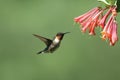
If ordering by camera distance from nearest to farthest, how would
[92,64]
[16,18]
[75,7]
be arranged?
[92,64]
[75,7]
[16,18]

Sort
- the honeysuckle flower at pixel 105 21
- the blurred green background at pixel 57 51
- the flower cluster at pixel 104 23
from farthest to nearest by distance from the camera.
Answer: the blurred green background at pixel 57 51 < the flower cluster at pixel 104 23 < the honeysuckle flower at pixel 105 21

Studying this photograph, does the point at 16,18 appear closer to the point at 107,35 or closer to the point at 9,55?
the point at 9,55

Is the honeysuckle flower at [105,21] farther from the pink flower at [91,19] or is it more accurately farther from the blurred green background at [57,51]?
the blurred green background at [57,51]

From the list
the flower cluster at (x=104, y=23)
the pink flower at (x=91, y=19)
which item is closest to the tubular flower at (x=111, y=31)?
the flower cluster at (x=104, y=23)

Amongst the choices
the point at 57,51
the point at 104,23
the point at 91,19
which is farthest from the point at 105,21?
the point at 57,51

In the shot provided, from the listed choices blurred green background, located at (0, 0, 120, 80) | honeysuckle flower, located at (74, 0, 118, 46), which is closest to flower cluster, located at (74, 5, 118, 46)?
honeysuckle flower, located at (74, 0, 118, 46)

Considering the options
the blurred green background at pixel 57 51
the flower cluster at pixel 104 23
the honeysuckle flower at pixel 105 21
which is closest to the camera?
the honeysuckle flower at pixel 105 21

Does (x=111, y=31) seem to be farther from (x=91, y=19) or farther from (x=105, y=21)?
(x=91, y=19)

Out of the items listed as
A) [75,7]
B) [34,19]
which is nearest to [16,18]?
[34,19]

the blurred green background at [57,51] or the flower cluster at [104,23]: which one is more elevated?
the flower cluster at [104,23]
